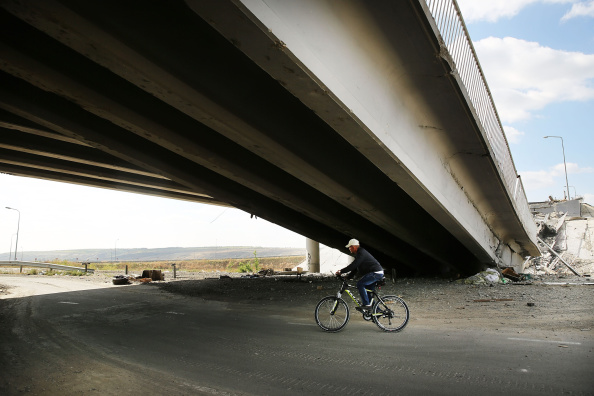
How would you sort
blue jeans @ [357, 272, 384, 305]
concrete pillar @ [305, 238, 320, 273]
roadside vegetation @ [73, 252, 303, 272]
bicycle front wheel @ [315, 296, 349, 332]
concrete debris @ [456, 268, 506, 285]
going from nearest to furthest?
bicycle front wheel @ [315, 296, 349, 332] < blue jeans @ [357, 272, 384, 305] < concrete debris @ [456, 268, 506, 285] < concrete pillar @ [305, 238, 320, 273] < roadside vegetation @ [73, 252, 303, 272]

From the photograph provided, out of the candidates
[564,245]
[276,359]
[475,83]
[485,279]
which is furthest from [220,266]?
[276,359]

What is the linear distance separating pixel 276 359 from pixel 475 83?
8.76 metres

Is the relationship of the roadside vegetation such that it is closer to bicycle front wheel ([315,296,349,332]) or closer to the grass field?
the grass field

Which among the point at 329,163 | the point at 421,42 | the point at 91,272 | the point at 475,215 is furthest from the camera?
the point at 91,272

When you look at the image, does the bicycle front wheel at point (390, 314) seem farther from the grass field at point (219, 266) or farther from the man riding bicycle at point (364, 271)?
the grass field at point (219, 266)

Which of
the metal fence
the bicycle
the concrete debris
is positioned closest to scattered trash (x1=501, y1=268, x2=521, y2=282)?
A: the concrete debris

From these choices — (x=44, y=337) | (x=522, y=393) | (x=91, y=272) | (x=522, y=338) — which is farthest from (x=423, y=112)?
(x=91, y=272)

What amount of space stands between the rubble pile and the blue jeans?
2288 cm

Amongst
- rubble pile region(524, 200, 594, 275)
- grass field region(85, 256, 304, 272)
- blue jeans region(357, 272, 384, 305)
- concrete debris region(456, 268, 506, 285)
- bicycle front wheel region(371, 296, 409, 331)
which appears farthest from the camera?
grass field region(85, 256, 304, 272)

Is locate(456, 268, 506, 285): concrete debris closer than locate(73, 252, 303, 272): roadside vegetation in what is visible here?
Yes

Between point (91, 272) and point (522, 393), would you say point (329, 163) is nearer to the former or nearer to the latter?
point (522, 393)

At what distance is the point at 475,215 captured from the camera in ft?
46.0

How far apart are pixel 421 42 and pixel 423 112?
2.29 meters

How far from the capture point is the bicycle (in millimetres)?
7648
